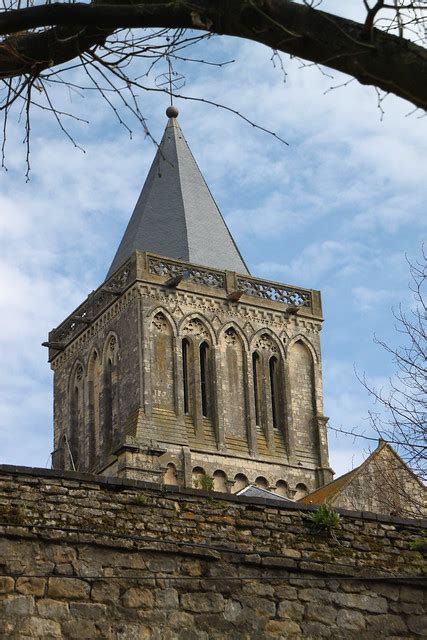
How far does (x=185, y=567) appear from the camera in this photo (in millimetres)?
9758

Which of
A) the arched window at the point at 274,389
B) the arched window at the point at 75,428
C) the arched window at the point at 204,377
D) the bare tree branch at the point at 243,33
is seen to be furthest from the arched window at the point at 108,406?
the bare tree branch at the point at 243,33

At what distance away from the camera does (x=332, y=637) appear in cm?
1002

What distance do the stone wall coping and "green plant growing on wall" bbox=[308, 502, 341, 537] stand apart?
0.09 metres

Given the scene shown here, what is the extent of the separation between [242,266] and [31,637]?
35.6 metres

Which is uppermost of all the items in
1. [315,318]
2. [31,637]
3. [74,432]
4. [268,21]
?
[315,318]

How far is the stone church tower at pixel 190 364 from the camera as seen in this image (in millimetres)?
40625

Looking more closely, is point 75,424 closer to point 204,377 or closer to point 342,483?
point 204,377

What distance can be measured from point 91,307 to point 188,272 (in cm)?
357

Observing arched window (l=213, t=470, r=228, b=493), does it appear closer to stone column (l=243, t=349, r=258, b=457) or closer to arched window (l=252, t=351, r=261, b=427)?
stone column (l=243, t=349, r=258, b=457)

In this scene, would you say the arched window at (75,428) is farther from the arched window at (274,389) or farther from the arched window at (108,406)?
the arched window at (274,389)

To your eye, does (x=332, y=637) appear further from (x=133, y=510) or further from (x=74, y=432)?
(x=74, y=432)

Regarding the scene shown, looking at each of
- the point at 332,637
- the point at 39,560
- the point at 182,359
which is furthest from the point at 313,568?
the point at 182,359

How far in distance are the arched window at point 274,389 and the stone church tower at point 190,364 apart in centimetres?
4

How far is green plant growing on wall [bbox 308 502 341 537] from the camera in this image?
1045cm
